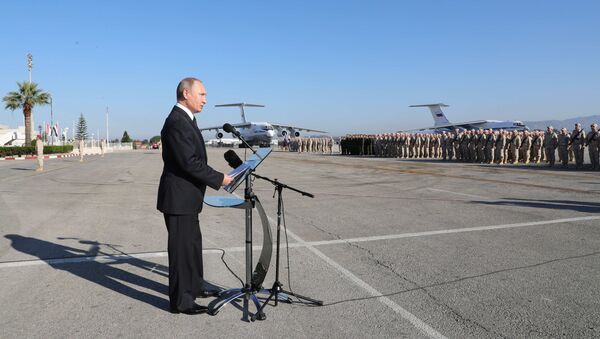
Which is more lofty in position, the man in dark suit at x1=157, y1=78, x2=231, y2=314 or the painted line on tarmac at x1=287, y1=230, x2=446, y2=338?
the man in dark suit at x1=157, y1=78, x2=231, y2=314

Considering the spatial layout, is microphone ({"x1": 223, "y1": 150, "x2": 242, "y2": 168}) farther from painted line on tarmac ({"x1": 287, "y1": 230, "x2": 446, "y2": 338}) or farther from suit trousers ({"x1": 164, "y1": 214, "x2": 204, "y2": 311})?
painted line on tarmac ({"x1": 287, "y1": 230, "x2": 446, "y2": 338})

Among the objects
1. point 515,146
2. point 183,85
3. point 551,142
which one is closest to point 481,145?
point 515,146

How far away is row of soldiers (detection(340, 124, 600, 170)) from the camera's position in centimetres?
1977

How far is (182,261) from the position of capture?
12.7 ft

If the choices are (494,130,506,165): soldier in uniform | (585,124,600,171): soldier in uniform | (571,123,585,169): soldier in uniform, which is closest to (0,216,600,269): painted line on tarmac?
(585,124,600,171): soldier in uniform

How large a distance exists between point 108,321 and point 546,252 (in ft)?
16.3

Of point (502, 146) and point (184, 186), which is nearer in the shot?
point (184, 186)

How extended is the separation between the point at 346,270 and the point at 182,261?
1901 mm

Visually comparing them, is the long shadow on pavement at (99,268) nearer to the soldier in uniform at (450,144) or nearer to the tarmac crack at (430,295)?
the tarmac crack at (430,295)

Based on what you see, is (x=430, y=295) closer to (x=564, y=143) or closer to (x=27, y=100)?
(x=564, y=143)

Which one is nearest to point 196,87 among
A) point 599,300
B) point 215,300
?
point 215,300

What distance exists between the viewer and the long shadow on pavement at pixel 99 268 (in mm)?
4393

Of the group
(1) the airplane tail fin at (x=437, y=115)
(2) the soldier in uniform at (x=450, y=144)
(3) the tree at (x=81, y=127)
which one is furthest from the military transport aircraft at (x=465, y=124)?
(3) the tree at (x=81, y=127)

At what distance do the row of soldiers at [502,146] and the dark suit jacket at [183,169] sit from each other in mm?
19306
